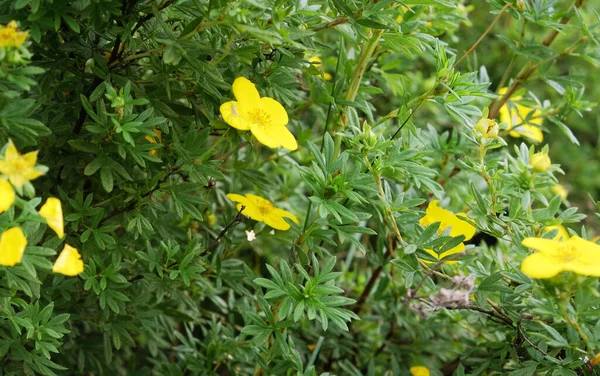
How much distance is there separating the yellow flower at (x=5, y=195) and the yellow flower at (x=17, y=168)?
0.02m

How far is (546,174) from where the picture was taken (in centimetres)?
139

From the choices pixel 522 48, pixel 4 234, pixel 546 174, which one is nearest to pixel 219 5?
pixel 4 234

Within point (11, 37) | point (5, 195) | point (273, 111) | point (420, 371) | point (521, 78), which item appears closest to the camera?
point (5, 195)

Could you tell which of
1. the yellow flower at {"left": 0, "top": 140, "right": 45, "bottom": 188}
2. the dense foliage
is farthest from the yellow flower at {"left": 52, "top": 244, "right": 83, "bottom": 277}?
the yellow flower at {"left": 0, "top": 140, "right": 45, "bottom": 188}

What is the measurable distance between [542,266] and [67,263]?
31.1 inches

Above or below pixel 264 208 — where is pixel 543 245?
above

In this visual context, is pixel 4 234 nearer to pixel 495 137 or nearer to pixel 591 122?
pixel 495 137

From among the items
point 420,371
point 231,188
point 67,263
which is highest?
point 67,263

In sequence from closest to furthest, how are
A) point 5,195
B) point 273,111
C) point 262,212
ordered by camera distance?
1. point 5,195
2. point 273,111
3. point 262,212

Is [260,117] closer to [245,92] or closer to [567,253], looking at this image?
[245,92]

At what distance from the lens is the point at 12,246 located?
1036mm

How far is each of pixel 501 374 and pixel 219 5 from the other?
1.02 meters

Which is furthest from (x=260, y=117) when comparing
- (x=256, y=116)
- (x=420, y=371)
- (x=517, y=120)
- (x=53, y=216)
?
(x=517, y=120)

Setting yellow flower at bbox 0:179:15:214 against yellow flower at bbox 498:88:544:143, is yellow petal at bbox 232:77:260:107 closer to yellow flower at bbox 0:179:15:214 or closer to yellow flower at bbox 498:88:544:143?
yellow flower at bbox 0:179:15:214
